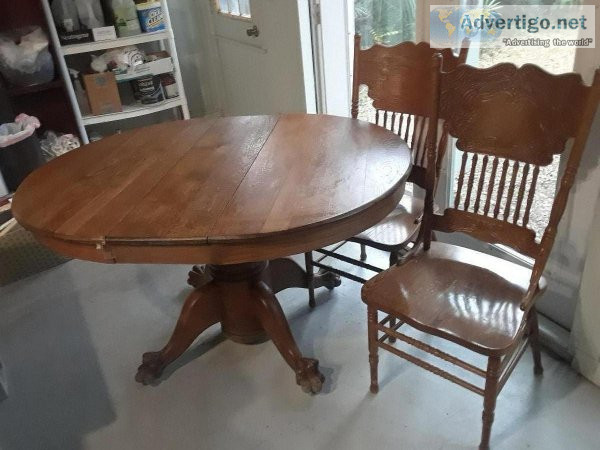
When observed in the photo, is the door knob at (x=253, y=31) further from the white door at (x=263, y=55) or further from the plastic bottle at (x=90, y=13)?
the plastic bottle at (x=90, y=13)

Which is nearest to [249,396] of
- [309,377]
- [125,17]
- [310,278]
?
[309,377]

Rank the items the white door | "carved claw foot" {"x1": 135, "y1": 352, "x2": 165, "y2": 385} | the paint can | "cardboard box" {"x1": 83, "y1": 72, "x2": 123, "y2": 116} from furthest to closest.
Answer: the paint can < "cardboard box" {"x1": 83, "y1": 72, "x2": 123, "y2": 116} < the white door < "carved claw foot" {"x1": 135, "y1": 352, "x2": 165, "y2": 385}

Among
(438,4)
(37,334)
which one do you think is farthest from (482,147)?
(37,334)

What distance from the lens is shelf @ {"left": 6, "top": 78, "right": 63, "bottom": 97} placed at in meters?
2.75

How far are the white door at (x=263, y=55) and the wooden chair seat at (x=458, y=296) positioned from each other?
1.44m

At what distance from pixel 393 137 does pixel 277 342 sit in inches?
31.4

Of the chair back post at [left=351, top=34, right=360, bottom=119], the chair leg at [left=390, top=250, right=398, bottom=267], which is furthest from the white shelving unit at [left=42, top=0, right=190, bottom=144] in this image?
the chair leg at [left=390, top=250, right=398, bottom=267]

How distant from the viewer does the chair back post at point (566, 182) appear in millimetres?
1181

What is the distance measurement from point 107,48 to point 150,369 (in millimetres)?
2023

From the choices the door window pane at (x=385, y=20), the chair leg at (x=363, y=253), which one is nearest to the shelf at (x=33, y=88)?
the door window pane at (x=385, y=20)

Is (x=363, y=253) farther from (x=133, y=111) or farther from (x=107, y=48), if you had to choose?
(x=107, y=48)

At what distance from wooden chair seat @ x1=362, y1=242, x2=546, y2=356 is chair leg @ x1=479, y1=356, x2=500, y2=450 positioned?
0.07 metres

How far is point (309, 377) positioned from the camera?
66.4 inches

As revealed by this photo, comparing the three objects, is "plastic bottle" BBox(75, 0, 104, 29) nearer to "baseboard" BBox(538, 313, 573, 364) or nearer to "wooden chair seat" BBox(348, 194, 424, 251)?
"wooden chair seat" BBox(348, 194, 424, 251)
